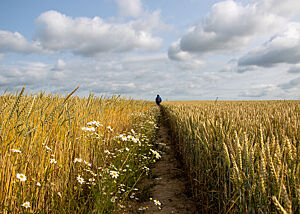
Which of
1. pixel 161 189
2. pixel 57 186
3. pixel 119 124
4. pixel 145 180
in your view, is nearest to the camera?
pixel 57 186

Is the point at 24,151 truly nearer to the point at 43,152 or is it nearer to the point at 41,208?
the point at 43,152

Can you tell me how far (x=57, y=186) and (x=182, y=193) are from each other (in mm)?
2229

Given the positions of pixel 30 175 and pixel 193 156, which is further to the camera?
pixel 193 156

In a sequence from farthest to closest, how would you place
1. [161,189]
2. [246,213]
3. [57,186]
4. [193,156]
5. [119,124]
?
[119,124]
[161,189]
[193,156]
[57,186]
[246,213]

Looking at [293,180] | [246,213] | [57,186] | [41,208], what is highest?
[293,180]

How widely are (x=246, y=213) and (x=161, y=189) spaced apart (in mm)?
2376

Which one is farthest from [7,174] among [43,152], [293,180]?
[293,180]

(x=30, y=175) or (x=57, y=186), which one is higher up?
(x=30, y=175)

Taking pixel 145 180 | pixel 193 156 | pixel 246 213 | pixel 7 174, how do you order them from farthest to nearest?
pixel 145 180 → pixel 193 156 → pixel 7 174 → pixel 246 213

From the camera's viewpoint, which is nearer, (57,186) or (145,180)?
(57,186)

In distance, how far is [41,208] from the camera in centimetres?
205

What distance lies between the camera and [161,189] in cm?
372

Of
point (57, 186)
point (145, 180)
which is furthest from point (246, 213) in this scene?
point (145, 180)

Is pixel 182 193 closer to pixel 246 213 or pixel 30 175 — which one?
pixel 246 213
